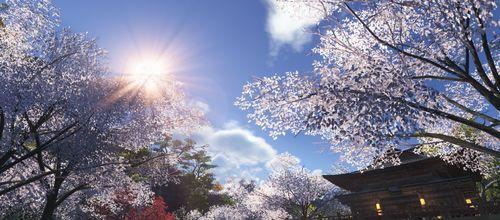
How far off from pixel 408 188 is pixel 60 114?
1787cm

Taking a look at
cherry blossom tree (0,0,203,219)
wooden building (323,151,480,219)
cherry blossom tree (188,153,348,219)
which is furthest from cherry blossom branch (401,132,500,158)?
cherry blossom tree (188,153,348,219)

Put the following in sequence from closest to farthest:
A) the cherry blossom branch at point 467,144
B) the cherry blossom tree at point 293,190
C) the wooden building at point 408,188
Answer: the cherry blossom branch at point 467,144, the wooden building at point 408,188, the cherry blossom tree at point 293,190

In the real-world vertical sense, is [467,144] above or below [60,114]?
below

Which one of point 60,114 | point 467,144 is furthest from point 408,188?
point 60,114

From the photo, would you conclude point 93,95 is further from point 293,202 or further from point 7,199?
point 293,202

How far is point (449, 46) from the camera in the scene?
7.82m

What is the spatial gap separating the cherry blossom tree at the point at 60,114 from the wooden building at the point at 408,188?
12553 mm

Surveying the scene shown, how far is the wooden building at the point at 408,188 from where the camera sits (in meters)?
16.6

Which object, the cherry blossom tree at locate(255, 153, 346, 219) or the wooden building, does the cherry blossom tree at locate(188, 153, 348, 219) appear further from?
the wooden building

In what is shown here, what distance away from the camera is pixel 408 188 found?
18.2 m

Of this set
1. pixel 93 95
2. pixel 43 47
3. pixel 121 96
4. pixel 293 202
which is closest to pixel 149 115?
pixel 121 96

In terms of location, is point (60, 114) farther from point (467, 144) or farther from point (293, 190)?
point (293, 190)

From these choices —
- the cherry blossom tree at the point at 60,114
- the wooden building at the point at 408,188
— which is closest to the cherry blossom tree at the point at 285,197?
the wooden building at the point at 408,188

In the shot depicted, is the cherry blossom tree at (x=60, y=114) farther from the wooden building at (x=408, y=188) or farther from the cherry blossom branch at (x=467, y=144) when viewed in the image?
the wooden building at (x=408, y=188)
